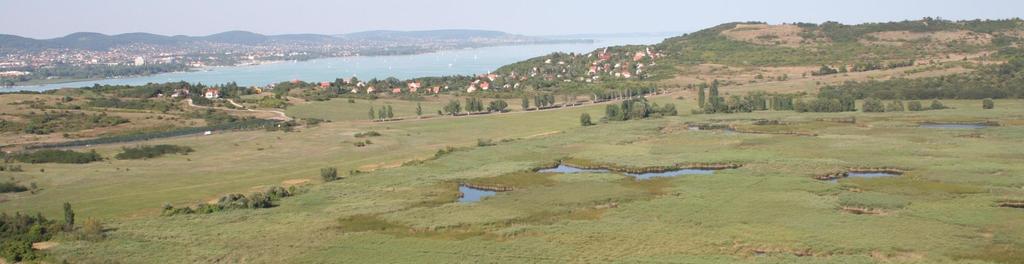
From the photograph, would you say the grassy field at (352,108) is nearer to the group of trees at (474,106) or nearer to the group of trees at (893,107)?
the group of trees at (474,106)

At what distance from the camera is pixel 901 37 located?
648 feet

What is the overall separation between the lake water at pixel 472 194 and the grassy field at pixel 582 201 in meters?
1.19

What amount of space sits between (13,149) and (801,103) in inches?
3459

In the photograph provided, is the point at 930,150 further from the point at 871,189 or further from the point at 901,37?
the point at 901,37

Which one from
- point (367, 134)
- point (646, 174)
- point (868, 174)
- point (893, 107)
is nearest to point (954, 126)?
point (893, 107)

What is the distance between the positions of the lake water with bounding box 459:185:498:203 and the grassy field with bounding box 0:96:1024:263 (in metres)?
1.19

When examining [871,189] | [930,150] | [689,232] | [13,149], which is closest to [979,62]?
[930,150]

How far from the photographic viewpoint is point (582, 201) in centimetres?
5338

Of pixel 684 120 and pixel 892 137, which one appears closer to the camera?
pixel 892 137

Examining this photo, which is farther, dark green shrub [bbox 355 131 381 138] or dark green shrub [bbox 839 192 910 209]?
dark green shrub [bbox 355 131 381 138]

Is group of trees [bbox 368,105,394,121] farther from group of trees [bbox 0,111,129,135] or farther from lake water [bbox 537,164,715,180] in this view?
lake water [bbox 537,164,715,180]

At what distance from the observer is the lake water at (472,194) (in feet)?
186

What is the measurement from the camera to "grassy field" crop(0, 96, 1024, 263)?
41.2 metres

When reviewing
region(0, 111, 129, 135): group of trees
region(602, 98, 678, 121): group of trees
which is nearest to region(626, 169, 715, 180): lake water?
region(602, 98, 678, 121): group of trees
